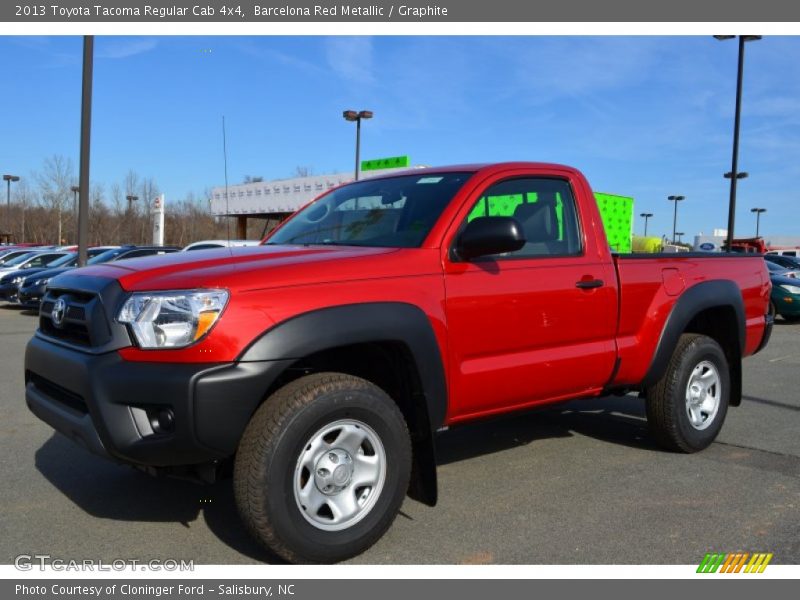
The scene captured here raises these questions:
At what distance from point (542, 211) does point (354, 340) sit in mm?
1822

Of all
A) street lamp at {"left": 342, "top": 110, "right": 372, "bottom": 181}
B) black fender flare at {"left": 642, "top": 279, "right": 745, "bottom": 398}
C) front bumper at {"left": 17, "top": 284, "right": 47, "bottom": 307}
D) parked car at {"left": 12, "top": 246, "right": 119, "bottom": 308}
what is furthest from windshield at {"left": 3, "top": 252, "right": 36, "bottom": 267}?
black fender flare at {"left": 642, "top": 279, "right": 745, "bottom": 398}

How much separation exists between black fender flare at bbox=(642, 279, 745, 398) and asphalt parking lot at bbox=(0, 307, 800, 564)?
70 centimetres

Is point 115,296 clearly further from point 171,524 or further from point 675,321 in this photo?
point 675,321

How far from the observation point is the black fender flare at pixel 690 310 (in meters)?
4.81

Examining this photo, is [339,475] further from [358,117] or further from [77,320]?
[358,117]

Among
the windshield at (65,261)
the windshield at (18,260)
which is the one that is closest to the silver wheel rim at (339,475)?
the windshield at (65,261)

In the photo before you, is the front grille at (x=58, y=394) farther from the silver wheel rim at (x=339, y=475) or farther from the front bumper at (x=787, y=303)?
the front bumper at (x=787, y=303)

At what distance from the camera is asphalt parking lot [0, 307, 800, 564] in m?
3.46

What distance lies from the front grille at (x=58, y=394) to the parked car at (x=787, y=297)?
15185 millimetres

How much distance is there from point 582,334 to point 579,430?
6.26 feet

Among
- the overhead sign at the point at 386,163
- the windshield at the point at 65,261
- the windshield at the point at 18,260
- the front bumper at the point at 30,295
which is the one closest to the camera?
the front bumper at the point at 30,295

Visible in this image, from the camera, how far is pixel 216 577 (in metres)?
3.15

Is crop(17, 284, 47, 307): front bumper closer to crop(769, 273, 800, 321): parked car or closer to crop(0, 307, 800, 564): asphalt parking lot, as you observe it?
crop(0, 307, 800, 564): asphalt parking lot

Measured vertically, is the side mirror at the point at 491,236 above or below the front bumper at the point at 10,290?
above
